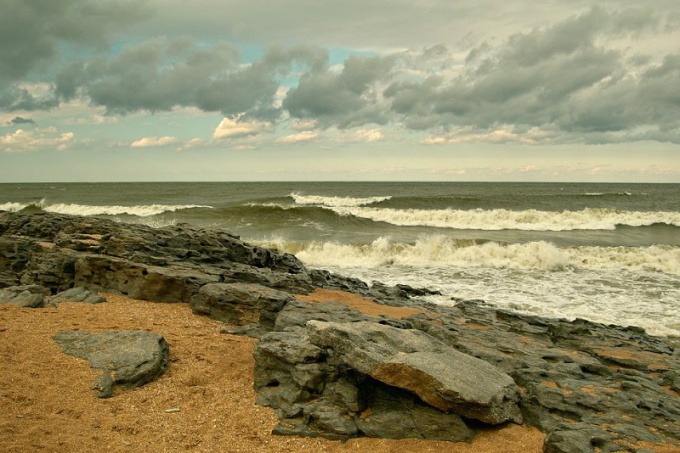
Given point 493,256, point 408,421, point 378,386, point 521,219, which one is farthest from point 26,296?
point 521,219

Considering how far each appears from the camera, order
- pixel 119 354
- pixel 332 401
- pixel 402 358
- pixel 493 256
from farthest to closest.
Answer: pixel 493 256 < pixel 119 354 < pixel 332 401 < pixel 402 358

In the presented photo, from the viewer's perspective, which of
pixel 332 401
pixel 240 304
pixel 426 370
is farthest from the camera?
pixel 240 304

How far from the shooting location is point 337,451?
5293 mm

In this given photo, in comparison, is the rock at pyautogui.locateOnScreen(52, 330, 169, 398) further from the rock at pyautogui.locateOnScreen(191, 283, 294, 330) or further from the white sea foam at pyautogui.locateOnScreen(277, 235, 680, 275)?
the white sea foam at pyautogui.locateOnScreen(277, 235, 680, 275)

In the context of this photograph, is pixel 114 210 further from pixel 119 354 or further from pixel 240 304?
pixel 119 354

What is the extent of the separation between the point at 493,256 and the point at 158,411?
18.2m

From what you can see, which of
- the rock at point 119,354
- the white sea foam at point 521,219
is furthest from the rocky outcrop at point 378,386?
the white sea foam at point 521,219

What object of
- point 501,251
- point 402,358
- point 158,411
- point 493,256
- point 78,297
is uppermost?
point 402,358

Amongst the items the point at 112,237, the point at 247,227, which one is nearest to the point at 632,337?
the point at 112,237

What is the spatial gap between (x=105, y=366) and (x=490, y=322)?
794cm

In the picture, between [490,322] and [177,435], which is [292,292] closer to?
[490,322]

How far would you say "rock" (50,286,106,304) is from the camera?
9.95 m

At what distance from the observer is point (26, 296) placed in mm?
9461

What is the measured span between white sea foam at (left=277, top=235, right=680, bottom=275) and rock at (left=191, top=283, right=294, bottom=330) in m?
11.5
